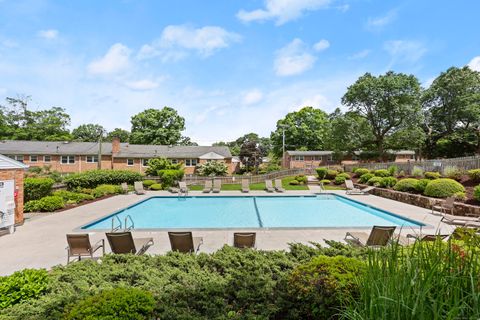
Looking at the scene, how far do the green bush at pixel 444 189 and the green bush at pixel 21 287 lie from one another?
17520mm

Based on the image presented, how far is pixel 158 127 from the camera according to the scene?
4934cm

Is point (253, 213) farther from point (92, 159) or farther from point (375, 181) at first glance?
point (92, 159)

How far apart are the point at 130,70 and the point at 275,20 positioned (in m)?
9.73

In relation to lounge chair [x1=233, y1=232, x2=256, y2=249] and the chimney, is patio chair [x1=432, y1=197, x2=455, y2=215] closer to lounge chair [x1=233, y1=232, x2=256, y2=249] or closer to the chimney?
lounge chair [x1=233, y1=232, x2=256, y2=249]

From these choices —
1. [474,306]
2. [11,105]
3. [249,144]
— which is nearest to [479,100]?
[249,144]

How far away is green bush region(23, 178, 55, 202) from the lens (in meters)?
13.1

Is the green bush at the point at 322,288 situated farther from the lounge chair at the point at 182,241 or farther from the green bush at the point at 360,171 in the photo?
the green bush at the point at 360,171

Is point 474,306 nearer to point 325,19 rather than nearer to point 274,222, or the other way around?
point 274,222

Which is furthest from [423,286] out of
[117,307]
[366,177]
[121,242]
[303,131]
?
[303,131]

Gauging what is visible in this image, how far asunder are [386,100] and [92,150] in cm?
4425

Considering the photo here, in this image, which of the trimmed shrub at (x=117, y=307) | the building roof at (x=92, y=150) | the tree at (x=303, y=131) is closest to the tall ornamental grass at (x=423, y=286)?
the trimmed shrub at (x=117, y=307)

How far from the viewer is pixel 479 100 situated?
36312 mm

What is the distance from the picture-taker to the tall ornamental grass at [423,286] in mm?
1610

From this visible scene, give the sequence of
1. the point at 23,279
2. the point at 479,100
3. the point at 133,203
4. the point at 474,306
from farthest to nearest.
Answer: the point at 479,100 < the point at 133,203 < the point at 23,279 < the point at 474,306
